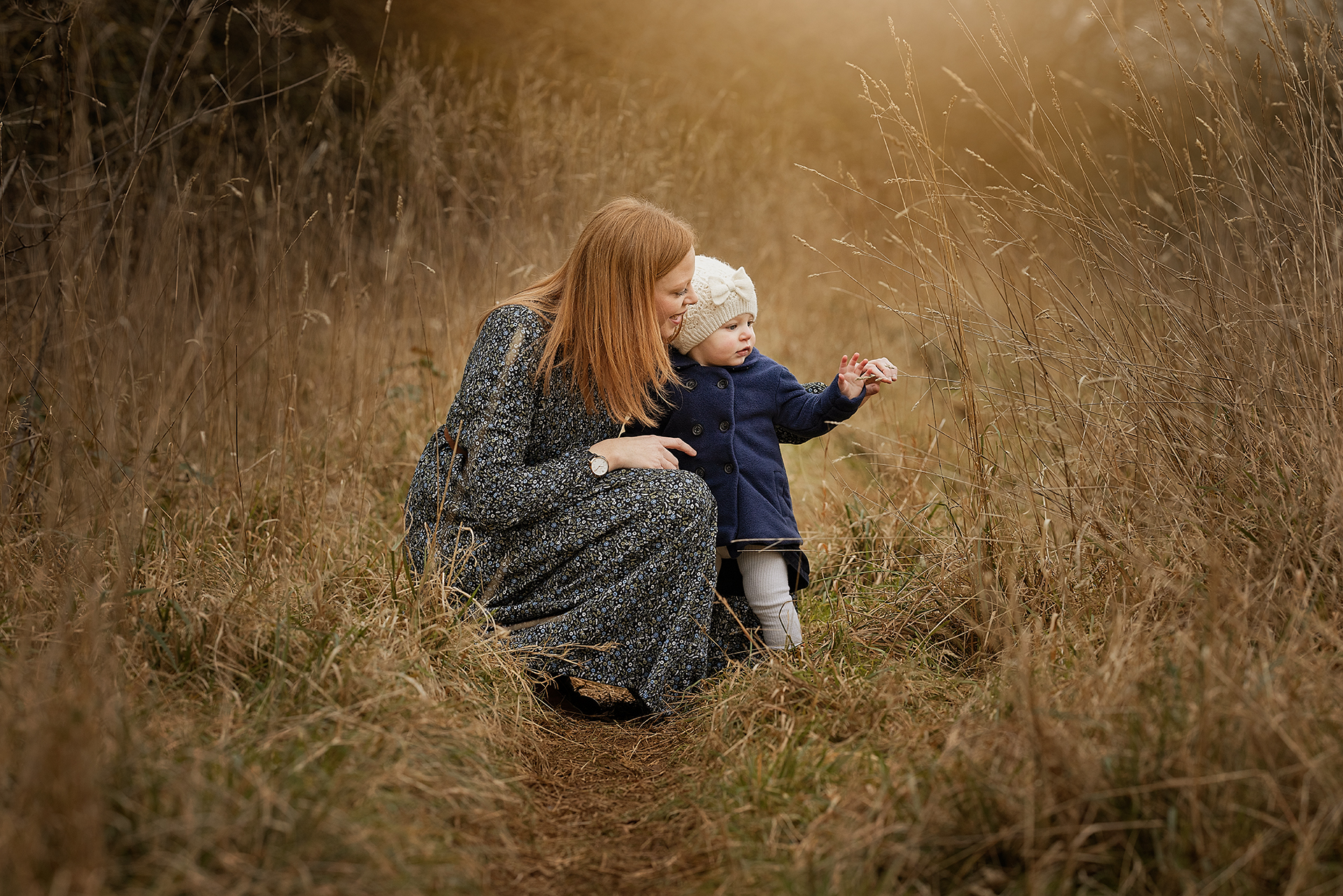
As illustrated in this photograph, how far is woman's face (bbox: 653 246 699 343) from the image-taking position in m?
2.35

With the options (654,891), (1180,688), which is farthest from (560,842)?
(1180,688)

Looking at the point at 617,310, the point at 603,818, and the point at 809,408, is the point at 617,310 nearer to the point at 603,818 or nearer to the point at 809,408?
the point at 809,408

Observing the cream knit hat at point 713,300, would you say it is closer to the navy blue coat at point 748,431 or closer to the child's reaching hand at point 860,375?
the navy blue coat at point 748,431

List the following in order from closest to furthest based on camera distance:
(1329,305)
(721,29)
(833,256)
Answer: (1329,305) < (833,256) < (721,29)

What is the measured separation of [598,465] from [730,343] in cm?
44

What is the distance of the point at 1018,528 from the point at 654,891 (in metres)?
1.26

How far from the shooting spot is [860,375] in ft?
7.72

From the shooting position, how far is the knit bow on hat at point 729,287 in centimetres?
239

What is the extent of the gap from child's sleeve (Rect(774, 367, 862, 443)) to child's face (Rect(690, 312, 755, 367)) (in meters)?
0.12

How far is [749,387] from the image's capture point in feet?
8.13

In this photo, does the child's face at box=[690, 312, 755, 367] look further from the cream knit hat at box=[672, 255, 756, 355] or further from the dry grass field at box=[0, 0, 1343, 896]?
the dry grass field at box=[0, 0, 1343, 896]

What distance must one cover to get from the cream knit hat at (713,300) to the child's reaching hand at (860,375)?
29 cm

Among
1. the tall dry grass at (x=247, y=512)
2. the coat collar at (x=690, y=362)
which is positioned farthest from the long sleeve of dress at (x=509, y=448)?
the coat collar at (x=690, y=362)

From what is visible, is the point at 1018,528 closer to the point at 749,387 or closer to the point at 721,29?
the point at 749,387
